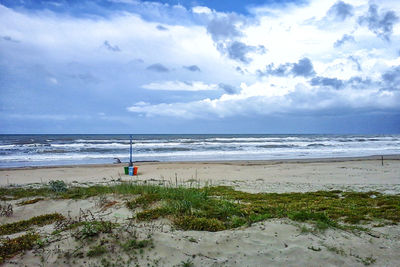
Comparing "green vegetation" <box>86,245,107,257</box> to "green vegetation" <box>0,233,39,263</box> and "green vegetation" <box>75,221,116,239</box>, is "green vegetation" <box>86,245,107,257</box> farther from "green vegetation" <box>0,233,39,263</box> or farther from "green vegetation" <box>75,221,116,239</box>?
"green vegetation" <box>0,233,39,263</box>

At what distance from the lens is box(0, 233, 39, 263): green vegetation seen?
3.85 metres

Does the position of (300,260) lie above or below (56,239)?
below

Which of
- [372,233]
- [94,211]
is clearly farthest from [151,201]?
[372,233]

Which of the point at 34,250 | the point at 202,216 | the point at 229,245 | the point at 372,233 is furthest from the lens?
the point at 202,216

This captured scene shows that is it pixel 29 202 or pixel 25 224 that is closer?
pixel 25 224

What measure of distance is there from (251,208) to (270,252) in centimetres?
200

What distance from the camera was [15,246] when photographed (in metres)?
3.98

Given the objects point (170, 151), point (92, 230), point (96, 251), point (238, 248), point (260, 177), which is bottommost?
point (260, 177)

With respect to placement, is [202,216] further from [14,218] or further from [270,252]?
[14,218]

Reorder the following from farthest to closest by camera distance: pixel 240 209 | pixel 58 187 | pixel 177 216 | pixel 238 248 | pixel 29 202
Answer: pixel 58 187
pixel 29 202
pixel 240 209
pixel 177 216
pixel 238 248

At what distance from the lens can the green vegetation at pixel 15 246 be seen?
12.6 feet

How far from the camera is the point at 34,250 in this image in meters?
3.96

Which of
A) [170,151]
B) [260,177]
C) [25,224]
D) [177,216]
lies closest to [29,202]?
[25,224]

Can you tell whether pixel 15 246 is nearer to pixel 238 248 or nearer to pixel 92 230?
pixel 92 230
